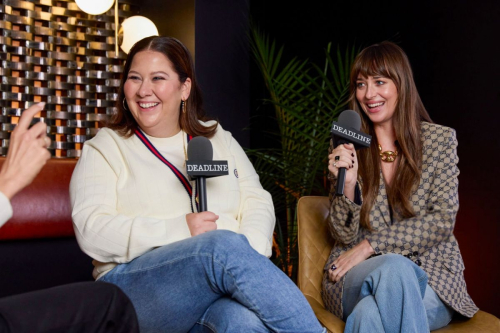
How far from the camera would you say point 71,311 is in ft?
3.94

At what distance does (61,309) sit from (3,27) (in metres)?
3.07

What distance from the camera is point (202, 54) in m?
3.93

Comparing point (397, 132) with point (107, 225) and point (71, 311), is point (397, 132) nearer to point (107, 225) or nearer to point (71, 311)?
point (107, 225)

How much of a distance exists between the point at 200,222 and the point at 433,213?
0.83 meters

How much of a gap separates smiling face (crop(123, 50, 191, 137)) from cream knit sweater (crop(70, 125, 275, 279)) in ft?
0.23

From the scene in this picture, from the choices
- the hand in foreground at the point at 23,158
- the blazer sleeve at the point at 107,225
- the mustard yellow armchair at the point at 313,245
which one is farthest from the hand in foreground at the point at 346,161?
the hand in foreground at the point at 23,158

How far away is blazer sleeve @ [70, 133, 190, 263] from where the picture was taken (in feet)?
5.74

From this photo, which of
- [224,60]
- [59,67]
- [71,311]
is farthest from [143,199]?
[59,67]

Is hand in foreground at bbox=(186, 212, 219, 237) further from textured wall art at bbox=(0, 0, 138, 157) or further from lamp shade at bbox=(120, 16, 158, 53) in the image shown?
textured wall art at bbox=(0, 0, 138, 157)

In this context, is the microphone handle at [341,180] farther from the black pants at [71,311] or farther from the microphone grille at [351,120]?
the black pants at [71,311]

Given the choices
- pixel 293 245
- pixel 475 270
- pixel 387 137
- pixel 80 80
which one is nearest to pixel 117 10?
pixel 80 80

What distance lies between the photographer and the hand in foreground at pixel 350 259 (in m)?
2.03

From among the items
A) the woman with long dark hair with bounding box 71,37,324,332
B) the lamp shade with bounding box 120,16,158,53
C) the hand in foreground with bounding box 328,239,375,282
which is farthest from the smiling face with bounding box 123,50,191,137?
the lamp shade with bounding box 120,16,158,53

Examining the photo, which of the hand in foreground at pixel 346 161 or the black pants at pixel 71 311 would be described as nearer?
the black pants at pixel 71 311
